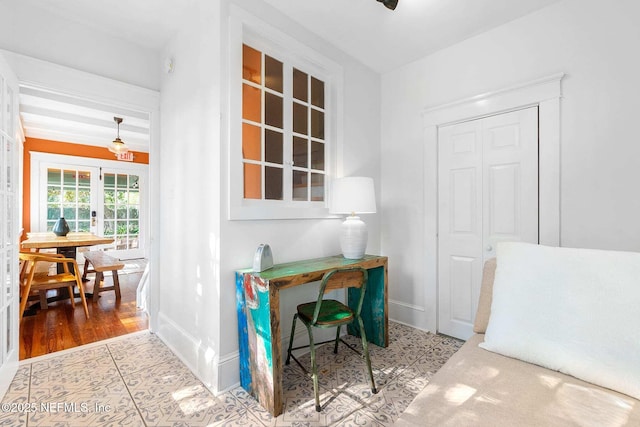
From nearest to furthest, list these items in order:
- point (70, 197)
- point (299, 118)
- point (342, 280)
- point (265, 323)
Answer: point (265, 323) < point (342, 280) < point (299, 118) < point (70, 197)

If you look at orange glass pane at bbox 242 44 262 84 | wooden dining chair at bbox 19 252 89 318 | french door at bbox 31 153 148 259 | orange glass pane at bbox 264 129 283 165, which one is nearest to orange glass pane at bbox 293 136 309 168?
orange glass pane at bbox 264 129 283 165

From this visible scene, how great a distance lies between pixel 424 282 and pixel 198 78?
2614 mm

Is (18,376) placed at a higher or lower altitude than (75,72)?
lower

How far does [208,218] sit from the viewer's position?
2.02m

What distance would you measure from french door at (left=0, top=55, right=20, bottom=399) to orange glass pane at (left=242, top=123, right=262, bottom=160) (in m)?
1.44

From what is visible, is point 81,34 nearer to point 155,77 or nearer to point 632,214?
point 155,77

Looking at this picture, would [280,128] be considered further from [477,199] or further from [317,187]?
[477,199]

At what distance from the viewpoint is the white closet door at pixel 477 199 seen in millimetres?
2326

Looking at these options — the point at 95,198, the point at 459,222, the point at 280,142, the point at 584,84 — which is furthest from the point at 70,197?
the point at 584,84

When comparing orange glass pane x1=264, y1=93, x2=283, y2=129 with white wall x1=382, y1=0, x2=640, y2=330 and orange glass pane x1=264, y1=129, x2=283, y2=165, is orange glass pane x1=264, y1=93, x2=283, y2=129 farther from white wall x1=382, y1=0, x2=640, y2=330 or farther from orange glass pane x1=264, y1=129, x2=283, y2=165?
white wall x1=382, y1=0, x2=640, y2=330

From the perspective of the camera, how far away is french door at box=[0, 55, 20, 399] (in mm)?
1835

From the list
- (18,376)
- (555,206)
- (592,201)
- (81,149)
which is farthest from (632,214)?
(81,149)

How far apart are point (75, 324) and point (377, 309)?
9.67ft

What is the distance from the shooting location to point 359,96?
298 centimetres
